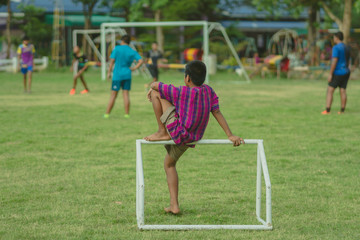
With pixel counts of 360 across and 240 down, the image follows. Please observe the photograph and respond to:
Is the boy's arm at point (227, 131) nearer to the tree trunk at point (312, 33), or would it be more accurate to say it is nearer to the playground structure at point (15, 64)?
the tree trunk at point (312, 33)

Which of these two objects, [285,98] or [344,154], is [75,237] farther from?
[285,98]

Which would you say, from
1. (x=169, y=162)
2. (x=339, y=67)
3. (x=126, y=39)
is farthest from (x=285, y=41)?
(x=169, y=162)

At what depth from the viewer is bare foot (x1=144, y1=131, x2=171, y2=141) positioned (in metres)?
5.16

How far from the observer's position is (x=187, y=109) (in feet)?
17.0

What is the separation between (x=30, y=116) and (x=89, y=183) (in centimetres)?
725

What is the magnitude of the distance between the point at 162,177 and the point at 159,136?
2.21m

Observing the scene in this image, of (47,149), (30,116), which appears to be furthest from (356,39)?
(47,149)

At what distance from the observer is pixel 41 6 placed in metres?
40.7

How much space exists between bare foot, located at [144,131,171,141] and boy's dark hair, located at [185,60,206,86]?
1.66 feet

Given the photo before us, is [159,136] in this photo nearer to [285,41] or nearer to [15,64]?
[285,41]

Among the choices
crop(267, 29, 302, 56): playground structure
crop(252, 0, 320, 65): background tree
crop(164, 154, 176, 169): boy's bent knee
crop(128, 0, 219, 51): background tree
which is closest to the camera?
crop(164, 154, 176, 169): boy's bent knee

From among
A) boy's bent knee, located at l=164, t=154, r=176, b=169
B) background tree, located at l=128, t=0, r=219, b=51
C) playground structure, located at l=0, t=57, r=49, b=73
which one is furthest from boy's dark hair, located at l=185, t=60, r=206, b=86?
background tree, located at l=128, t=0, r=219, b=51

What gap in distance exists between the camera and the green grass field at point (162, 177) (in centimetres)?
525

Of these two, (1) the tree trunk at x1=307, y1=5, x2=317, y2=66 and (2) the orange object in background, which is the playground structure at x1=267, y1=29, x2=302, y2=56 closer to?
(1) the tree trunk at x1=307, y1=5, x2=317, y2=66
